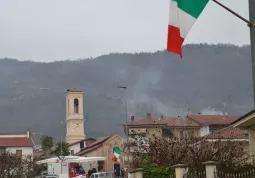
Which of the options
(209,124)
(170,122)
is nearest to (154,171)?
(209,124)

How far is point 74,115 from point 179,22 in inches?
5083

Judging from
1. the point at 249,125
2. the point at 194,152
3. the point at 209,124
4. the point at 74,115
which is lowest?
the point at 194,152

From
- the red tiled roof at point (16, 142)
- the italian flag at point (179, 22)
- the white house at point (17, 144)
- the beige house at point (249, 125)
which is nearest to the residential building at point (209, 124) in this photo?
the white house at point (17, 144)

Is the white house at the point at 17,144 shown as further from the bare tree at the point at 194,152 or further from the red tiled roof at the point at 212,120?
the bare tree at the point at 194,152

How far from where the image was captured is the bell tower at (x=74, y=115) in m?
136

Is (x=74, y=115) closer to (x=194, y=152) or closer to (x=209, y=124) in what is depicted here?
(x=209, y=124)

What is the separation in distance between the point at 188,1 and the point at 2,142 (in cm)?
9419

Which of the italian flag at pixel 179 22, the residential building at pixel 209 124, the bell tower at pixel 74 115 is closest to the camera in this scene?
the italian flag at pixel 179 22

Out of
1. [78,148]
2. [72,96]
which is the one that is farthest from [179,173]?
[72,96]

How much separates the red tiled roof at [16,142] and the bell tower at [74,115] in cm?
3094

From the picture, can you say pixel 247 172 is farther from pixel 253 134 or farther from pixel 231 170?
pixel 253 134

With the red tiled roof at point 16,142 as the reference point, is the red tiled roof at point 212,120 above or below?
above

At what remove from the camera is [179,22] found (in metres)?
10.9

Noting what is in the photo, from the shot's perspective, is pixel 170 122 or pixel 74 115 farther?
pixel 74 115
